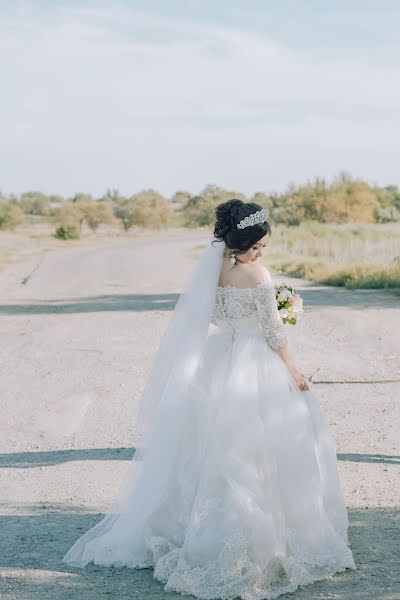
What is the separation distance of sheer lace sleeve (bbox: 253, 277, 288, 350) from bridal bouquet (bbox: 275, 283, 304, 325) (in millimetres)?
236

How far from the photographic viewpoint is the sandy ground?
16.4ft

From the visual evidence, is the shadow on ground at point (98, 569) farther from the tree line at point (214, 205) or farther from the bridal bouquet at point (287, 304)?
the tree line at point (214, 205)

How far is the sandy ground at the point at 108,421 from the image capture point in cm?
499

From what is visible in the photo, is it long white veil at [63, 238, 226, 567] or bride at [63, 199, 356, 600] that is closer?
bride at [63, 199, 356, 600]

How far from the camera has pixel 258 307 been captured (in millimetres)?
5191

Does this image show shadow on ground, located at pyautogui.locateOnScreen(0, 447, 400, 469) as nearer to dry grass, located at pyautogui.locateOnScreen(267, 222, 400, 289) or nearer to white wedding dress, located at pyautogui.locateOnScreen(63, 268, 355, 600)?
white wedding dress, located at pyautogui.locateOnScreen(63, 268, 355, 600)

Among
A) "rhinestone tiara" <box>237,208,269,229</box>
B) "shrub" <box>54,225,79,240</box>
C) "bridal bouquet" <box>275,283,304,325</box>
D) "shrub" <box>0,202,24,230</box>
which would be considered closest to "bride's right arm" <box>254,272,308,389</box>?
"bridal bouquet" <box>275,283,304,325</box>

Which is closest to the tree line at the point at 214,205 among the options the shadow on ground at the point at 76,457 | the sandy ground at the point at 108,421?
the sandy ground at the point at 108,421

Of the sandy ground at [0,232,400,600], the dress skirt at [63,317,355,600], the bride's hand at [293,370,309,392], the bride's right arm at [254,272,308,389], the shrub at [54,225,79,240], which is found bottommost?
the shrub at [54,225,79,240]

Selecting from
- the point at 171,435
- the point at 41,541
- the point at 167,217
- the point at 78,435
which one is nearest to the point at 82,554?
the point at 41,541

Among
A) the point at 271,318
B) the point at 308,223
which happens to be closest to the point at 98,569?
the point at 271,318

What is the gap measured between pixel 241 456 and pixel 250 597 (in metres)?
0.75

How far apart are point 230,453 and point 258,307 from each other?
83 centimetres

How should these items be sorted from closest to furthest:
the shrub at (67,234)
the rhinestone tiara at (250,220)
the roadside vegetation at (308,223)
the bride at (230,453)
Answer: the bride at (230,453), the rhinestone tiara at (250,220), the roadside vegetation at (308,223), the shrub at (67,234)
